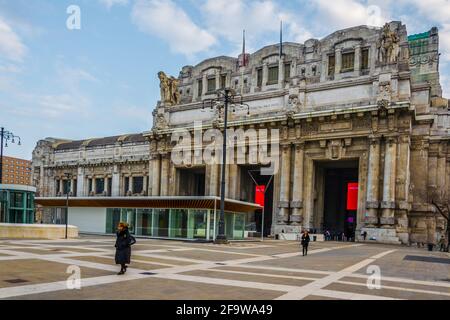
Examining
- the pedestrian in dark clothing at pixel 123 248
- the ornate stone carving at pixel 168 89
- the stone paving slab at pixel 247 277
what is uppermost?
the ornate stone carving at pixel 168 89

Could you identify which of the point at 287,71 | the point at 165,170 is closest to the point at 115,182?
the point at 165,170

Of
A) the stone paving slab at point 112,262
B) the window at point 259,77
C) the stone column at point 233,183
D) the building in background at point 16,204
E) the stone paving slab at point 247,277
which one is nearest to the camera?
the stone paving slab at point 247,277

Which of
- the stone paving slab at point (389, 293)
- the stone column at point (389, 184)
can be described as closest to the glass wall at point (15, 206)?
the stone paving slab at point (389, 293)

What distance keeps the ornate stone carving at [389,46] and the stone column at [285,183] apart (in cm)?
1467

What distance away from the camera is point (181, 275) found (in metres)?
13.7

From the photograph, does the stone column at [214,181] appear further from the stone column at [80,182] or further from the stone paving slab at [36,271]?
the stone paving slab at [36,271]

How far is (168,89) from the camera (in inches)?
2574

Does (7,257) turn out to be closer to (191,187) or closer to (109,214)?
(109,214)

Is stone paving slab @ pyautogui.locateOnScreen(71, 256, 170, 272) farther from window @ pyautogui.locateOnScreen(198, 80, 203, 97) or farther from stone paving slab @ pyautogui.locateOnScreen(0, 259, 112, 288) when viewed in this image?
window @ pyautogui.locateOnScreen(198, 80, 203, 97)

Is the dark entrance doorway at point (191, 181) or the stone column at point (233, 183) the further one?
the dark entrance doorway at point (191, 181)

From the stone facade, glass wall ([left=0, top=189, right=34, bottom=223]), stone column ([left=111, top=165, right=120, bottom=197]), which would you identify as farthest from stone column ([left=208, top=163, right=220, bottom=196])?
stone column ([left=111, top=165, right=120, bottom=197])

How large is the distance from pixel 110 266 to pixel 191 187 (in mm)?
51781

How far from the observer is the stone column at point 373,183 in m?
45.6
